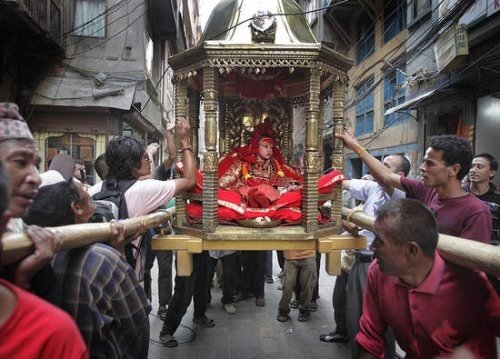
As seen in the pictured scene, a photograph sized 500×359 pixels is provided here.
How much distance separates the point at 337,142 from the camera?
342cm

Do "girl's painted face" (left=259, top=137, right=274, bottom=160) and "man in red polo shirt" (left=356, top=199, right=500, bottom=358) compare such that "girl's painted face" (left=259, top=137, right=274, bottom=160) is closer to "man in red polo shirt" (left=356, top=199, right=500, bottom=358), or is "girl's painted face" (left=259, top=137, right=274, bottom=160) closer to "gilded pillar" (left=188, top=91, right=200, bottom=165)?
"gilded pillar" (left=188, top=91, right=200, bottom=165)

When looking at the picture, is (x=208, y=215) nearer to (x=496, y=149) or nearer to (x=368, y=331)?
(x=368, y=331)

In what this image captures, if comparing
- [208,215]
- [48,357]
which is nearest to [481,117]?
[208,215]

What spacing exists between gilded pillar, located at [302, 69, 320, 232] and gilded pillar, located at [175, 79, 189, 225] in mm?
1061

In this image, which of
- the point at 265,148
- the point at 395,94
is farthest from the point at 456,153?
the point at 395,94

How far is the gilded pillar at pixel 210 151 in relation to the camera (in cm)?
307

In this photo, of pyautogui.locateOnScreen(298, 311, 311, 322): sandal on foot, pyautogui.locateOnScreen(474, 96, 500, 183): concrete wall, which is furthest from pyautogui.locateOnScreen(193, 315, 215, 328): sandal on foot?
pyautogui.locateOnScreen(474, 96, 500, 183): concrete wall

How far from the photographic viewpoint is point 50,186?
171 centimetres

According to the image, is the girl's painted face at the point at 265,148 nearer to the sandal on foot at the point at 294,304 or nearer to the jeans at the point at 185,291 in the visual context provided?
the jeans at the point at 185,291

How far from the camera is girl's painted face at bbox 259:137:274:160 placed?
14.7ft

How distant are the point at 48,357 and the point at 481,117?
28.7 feet

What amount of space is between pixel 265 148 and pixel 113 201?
2.18 m

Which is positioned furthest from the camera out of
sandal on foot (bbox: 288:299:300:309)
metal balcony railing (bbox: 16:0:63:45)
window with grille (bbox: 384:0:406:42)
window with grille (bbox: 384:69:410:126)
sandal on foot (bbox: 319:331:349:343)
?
window with grille (bbox: 384:0:406:42)

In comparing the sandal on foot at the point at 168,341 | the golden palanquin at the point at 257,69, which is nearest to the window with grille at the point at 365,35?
the golden palanquin at the point at 257,69
